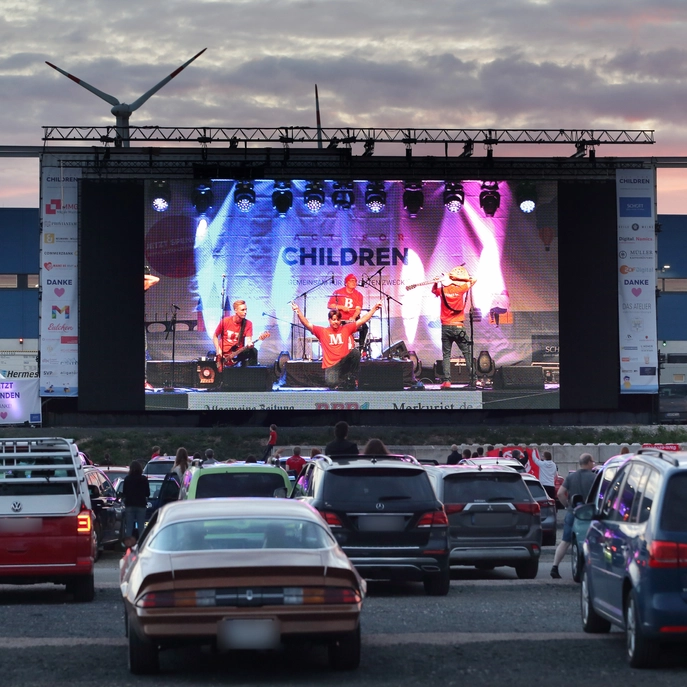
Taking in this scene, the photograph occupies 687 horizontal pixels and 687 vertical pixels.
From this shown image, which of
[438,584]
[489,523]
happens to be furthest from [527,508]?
[438,584]

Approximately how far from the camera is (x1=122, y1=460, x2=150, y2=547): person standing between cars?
19.3 m

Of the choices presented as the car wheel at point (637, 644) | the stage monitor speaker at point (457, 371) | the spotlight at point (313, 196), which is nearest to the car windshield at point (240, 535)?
the car wheel at point (637, 644)

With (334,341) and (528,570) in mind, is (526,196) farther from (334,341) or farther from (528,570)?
(528,570)

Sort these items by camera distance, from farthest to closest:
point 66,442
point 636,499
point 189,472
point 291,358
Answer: point 291,358
point 189,472
point 66,442
point 636,499

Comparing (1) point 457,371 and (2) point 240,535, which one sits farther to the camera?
(1) point 457,371

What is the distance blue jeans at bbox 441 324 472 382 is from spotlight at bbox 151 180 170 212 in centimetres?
923

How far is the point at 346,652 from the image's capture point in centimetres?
886

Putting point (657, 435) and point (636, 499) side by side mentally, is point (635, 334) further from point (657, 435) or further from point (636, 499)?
point (636, 499)

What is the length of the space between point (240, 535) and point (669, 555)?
2.86 metres

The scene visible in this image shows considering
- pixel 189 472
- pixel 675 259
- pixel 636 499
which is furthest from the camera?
pixel 675 259

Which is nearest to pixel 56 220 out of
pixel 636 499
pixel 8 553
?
pixel 8 553

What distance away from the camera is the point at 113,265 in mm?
40312

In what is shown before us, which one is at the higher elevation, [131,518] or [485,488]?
[485,488]

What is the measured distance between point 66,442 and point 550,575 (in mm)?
6649
